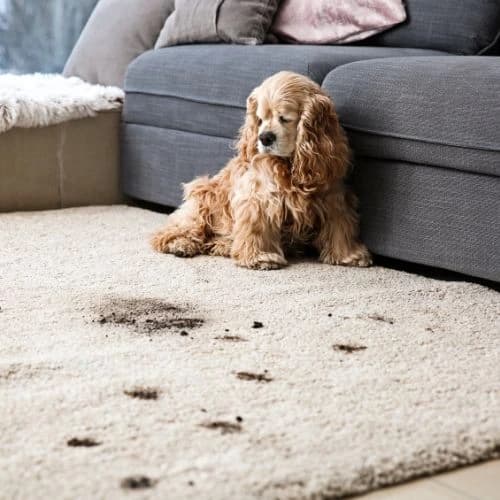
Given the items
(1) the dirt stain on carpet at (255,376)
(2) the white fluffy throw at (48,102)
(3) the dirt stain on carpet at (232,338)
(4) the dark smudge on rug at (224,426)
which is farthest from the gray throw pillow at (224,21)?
(4) the dark smudge on rug at (224,426)

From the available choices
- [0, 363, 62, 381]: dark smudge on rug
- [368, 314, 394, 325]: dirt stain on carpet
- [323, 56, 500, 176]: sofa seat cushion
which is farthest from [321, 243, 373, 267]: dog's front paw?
[0, 363, 62, 381]: dark smudge on rug

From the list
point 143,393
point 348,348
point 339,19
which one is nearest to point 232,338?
point 348,348

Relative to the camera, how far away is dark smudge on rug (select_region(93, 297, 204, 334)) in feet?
6.38

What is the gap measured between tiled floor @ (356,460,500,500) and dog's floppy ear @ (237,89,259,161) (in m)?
1.38

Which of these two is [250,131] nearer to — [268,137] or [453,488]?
[268,137]

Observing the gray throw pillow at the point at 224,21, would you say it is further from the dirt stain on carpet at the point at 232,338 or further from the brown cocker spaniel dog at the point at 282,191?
the dirt stain on carpet at the point at 232,338

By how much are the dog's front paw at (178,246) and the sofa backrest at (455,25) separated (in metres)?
1.08

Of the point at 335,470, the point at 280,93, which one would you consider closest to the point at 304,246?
the point at 280,93

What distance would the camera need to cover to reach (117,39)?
380cm

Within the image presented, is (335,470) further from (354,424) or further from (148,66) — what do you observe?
(148,66)

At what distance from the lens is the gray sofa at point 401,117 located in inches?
89.6

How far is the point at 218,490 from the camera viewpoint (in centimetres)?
121

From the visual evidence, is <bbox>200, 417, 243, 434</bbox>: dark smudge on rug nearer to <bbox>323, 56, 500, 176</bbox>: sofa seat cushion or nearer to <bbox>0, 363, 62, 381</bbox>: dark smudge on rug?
<bbox>0, 363, 62, 381</bbox>: dark smudge on rug

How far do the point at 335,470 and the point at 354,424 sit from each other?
18cm
